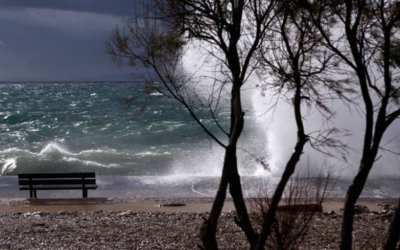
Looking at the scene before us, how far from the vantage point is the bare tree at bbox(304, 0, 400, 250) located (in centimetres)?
496

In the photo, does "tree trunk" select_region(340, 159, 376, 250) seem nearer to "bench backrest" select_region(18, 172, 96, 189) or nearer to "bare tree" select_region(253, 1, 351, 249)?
"bare tree" select_region(253, 1, 351, 249)

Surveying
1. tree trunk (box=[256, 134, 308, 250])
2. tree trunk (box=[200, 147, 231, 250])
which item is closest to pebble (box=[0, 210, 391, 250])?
tree trunk (box=[200, 147, 231, 250])

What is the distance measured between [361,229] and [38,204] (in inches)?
337

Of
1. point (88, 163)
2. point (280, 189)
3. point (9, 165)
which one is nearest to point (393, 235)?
point (280, 189)

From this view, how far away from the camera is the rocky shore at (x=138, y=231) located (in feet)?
30.2

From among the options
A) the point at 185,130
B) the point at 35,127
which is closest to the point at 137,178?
the point at 185,130

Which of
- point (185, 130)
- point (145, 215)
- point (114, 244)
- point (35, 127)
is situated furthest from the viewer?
point (35, 127)

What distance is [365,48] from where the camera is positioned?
17.7 feet

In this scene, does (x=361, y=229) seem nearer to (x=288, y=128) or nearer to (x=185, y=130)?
(x=288, y=128)

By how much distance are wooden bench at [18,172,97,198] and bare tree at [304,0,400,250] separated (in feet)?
40.8

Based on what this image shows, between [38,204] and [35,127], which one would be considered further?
[35,127]

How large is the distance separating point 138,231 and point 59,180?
7.24 metres

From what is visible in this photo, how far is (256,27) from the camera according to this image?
521cm

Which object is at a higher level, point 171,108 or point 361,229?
point 171,108
